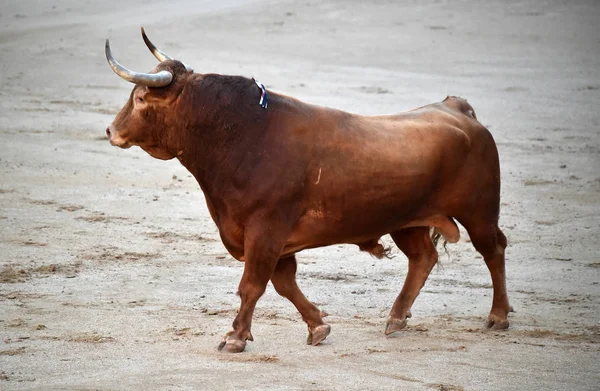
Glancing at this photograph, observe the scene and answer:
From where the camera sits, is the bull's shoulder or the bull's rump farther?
the bull's shoulder

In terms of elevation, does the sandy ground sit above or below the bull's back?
below

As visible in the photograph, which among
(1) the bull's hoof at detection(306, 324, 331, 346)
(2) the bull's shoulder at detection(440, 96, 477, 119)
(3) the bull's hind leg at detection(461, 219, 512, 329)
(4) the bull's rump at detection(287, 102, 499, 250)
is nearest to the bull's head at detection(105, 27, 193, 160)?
(4) the bull's rump at detection(287, 102, 499, 250)

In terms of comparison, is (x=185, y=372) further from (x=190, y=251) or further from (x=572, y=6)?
(x=572, y=6)

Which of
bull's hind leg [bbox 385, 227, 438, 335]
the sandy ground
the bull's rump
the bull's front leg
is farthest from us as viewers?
bull's hind leg [bbox 385, 227, 438, 335]

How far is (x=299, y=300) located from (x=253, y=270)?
1.64 ft

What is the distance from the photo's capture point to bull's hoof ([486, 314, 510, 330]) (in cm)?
738

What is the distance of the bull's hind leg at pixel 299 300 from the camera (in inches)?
272

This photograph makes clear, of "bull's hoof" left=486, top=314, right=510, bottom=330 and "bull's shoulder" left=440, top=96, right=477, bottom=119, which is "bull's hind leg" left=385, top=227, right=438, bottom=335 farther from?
"bull's shoulder" left=440, top=96, right=477, bottom=119

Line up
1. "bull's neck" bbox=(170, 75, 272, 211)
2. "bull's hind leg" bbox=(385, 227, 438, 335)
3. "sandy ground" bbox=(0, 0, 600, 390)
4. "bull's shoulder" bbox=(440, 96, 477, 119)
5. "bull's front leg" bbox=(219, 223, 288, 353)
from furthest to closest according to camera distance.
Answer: "bull's shoulder" bbox=(440, 96, 477, 119) → "bull's hind leg" bbox=(385, 227, 438, 335) → "bull's neck" bbox=(170, 75, 272, 211) → "bull's front leg" bbox=(219, 223, 288, 353) → "sandy ground" bbox=(0, 0, 600, 390)

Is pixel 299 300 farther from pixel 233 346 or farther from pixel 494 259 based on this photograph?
pixel 494 259

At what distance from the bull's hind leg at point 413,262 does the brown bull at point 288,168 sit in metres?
0.03

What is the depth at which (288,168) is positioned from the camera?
6.73 meters

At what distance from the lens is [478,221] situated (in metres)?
7.40

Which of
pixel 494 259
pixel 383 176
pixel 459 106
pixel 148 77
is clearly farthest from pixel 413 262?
pixel 148 77
